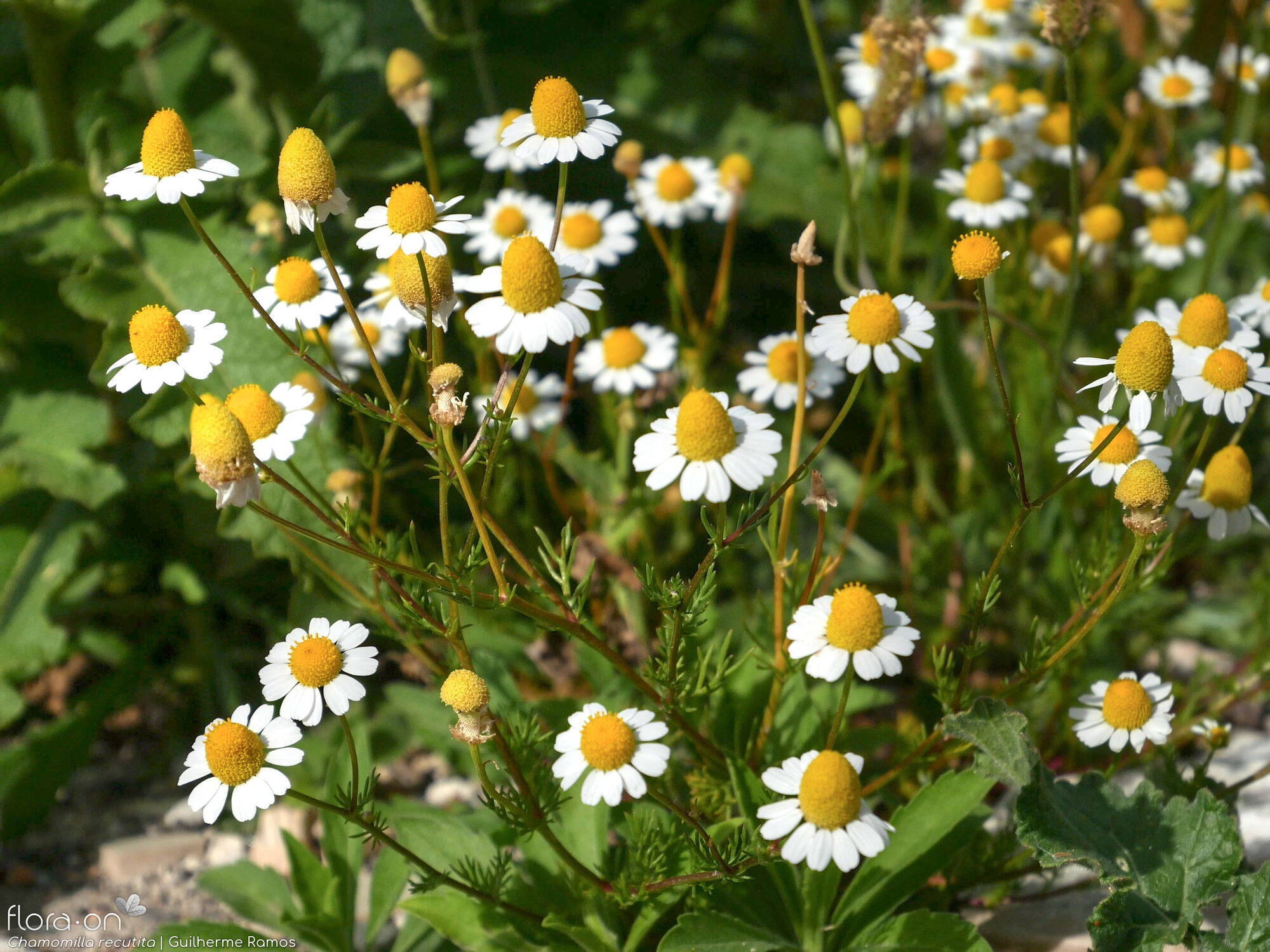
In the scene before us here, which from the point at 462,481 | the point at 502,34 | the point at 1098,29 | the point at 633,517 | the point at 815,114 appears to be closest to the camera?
the point at 462,481

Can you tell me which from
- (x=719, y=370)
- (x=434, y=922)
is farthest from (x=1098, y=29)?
(x=434, y=922)

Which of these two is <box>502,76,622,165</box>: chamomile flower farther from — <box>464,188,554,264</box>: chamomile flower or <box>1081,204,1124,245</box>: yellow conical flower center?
<box>1081,204,1124,245</box>: yellow conical flower center

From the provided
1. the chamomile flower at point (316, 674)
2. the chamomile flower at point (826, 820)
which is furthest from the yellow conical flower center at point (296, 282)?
the chamomile flower at point (826, 820)

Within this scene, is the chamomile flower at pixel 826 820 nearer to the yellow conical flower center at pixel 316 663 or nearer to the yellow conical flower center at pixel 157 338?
the yellow conical flower center at pixel 316 663

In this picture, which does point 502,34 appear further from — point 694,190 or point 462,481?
point 462,481

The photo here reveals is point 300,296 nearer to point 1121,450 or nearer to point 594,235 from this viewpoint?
point 594,235

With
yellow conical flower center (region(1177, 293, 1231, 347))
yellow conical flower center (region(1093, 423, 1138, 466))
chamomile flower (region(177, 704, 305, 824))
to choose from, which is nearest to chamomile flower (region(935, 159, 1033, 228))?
yellow conical flower center (region(1177, 293, 1231, 347))

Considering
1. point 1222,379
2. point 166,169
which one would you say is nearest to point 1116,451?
point 1222,379
